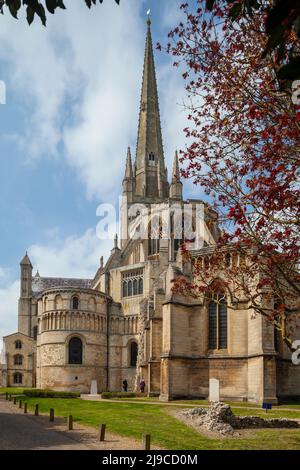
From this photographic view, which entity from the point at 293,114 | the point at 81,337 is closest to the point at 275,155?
the point at 293,114

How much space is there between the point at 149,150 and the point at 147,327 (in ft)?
147

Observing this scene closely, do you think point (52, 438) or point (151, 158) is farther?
point (151, 158)

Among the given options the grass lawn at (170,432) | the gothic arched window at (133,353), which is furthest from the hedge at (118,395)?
the gothic arched window at (133,353)

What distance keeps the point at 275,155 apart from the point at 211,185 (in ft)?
9.45

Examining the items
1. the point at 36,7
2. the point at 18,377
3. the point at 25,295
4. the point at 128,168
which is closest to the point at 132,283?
the point at 18,377

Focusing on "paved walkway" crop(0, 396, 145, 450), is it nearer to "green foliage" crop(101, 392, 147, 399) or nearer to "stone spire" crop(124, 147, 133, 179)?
"green foliage" crop(101, 392, 147, 399)

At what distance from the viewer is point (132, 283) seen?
61.3m

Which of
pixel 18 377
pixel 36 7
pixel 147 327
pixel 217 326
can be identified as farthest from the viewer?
pixel 18 377

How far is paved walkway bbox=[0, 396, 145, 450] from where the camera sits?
14.4 metres

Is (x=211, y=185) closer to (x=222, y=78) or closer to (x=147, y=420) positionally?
(x=222, y=78)

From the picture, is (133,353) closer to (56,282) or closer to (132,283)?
(132,283)

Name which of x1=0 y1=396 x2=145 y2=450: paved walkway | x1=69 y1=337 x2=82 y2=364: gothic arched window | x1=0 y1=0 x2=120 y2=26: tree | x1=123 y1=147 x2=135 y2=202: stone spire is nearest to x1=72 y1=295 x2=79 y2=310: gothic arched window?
x1=69 y1=337 x2=82 y2=364: gothic arched window

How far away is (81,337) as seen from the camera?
54844 millimetres

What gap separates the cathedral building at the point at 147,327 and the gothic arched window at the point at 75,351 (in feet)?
0.35
